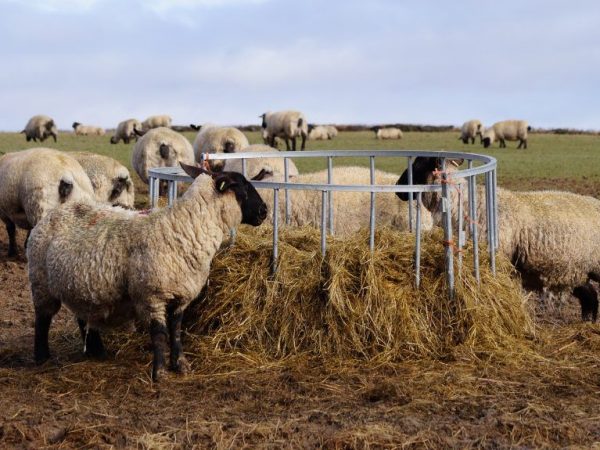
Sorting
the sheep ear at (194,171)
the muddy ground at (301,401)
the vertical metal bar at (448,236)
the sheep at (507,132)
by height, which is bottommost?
the muddy ground at (301,401)

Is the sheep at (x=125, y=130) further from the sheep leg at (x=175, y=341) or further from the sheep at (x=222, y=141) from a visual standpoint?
the sheep leg at (x=175, y=341)

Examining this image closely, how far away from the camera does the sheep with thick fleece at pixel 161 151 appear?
61.2ft

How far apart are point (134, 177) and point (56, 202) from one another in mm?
11954

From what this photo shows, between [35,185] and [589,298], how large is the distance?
7598mm

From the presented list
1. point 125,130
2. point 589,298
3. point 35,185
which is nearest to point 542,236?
point 589,298

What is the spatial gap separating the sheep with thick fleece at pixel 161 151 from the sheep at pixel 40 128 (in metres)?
34.0

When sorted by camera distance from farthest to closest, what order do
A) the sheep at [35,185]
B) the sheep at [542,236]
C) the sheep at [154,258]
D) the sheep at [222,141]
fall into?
the sheep at [222,141], the sheep at [35,185], the sheep at [542,236], the sheep at [154,258]

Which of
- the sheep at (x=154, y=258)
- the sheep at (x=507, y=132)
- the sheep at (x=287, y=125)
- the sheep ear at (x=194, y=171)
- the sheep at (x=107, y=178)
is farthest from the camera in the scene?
the sheep at (x=507, y=132)

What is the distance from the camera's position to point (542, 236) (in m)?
8.89

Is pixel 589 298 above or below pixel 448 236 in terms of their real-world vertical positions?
below

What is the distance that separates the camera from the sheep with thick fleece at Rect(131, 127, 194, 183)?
1864cm

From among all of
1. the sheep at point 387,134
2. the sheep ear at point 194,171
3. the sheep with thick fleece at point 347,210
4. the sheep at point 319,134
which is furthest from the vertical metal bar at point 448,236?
the sheep at point 387,134

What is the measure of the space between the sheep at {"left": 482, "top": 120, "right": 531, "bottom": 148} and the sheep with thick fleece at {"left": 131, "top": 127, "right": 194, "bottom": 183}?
3332 cm

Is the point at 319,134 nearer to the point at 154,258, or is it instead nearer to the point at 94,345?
the point at 94,345
